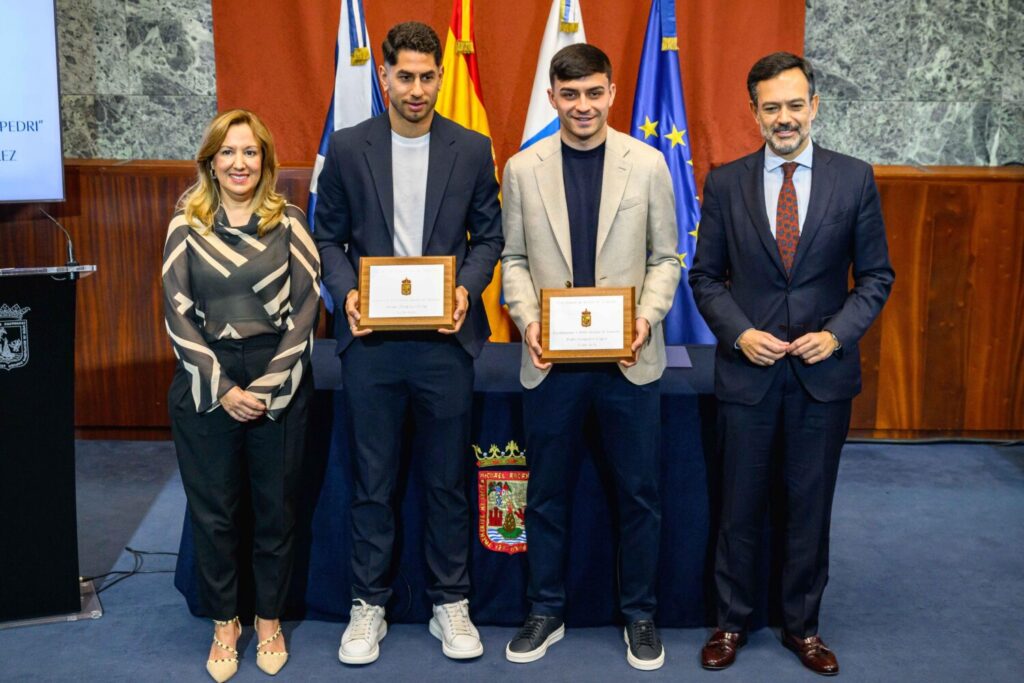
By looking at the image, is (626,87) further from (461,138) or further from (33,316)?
(33,316)

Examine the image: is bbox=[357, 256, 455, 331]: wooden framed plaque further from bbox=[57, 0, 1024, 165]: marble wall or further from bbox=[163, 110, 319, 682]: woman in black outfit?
bbox=[57, 0, 1024, 165]: marble wall

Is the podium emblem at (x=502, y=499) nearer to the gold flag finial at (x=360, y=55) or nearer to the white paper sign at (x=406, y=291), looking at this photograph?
the white paper sign at (x=406, y=291)

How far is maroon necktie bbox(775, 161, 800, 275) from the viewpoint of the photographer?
296cm

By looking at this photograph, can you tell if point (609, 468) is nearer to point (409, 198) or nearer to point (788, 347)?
point (788, 347)

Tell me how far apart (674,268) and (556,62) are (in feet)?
2.11

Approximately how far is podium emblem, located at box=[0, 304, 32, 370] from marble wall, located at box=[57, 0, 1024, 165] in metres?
2.19

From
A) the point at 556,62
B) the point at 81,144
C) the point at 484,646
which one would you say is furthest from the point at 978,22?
the point at 81,144

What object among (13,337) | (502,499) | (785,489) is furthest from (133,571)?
(785,489)

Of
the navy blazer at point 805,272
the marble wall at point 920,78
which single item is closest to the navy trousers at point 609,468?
the navy blazer at point 805,272

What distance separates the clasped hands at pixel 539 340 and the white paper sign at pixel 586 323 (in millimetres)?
53

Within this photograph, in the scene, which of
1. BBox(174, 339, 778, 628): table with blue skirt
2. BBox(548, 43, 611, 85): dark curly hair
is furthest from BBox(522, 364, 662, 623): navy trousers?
BBox(548, 43, 611, 85): dark curly hair

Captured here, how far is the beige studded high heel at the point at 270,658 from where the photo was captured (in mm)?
3182

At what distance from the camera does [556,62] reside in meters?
2.93

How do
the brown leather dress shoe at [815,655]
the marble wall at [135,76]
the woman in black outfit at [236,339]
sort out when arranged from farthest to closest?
the marble wall at [135,76] → the brown leather dress shoe at [815,655] → the woman in black outfit at [236,339]
